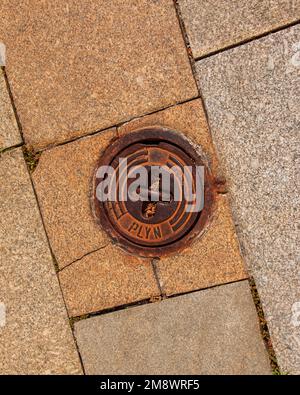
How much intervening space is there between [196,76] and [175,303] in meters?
1.24

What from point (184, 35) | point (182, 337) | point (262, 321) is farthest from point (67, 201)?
point (262, 321)

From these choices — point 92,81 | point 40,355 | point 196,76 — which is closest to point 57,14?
point 92,81

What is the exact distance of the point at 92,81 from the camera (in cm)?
256

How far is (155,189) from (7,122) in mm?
918

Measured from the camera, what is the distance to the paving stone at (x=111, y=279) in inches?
103

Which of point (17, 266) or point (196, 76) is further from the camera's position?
point (17, 266)

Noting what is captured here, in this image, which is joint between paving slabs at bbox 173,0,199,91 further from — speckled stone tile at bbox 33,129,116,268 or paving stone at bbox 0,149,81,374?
paving stone at bbox 0,149,81,374

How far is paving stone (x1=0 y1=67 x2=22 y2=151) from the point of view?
2.62 metres

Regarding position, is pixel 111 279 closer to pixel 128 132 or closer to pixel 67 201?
pixel 67 201

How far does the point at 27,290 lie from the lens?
2.68m

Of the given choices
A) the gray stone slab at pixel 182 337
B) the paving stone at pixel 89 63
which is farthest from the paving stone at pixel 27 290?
the paving stone at pixel 89 63

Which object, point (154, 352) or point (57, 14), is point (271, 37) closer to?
point (57, 14)

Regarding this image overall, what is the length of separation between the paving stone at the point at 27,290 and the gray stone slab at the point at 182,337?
15cm

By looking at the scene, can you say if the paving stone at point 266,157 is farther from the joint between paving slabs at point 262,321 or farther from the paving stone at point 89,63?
the paving stone at point 89,63
